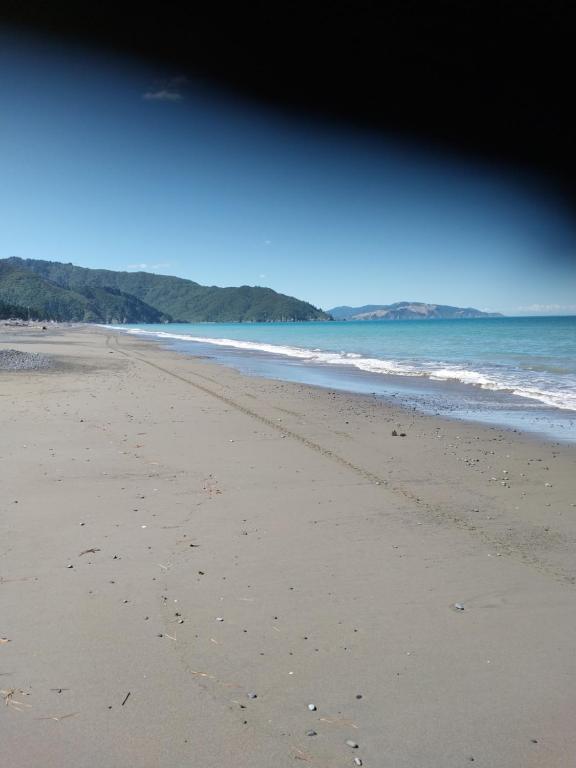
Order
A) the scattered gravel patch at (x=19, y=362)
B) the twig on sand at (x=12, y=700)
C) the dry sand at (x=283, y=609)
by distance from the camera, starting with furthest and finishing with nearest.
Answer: the scattered gravel patch at (x=19, y=362) < the twig on sand at (x=12, y=700) < the dry sand at (x=283, y=609)

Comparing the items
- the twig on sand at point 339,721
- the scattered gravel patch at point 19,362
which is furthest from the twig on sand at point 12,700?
the scattered gravel patch at point 19,362

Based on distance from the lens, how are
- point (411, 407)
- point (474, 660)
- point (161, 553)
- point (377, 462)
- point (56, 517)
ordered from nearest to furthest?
point (474, 660) < point (161, 553) < point (56, 517) < point (377, 462) < point (411, 407)

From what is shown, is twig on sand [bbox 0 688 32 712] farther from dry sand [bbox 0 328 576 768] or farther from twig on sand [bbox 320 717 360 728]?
twig on sand [bbox 320 717 360 728]

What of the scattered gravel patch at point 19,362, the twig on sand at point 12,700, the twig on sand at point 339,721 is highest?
the scattered gravel patch at point 19,362

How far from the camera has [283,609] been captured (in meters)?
3.72

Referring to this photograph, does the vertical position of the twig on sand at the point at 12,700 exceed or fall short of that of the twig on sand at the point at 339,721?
it falls short

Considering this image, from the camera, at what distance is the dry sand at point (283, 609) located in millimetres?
2566

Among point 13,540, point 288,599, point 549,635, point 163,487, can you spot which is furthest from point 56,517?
point 549,635

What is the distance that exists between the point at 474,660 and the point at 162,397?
1137 centimetres

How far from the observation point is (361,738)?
2.56 meters

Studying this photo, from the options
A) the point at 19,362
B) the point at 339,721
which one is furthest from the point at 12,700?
the point at 19,362

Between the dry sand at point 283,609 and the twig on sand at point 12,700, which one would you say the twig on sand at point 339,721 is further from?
the twig on sand at point 12,700

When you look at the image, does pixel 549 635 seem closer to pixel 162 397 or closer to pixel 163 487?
pixel 163 487

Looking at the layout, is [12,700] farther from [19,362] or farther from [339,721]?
[19,362]
